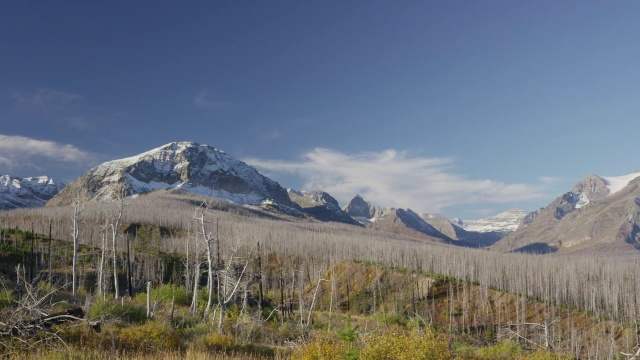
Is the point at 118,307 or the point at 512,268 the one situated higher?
the point at 118,307

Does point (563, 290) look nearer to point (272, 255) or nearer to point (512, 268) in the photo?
point (512, 268)

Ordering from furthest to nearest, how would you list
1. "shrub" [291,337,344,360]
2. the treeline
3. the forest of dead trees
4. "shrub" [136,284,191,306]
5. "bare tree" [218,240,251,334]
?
the treeline → the forest of dead trees → "shrub" [136,284,191,306] → "bare tree" [218,240,251,334] → "shrub" [291,337,344,360]

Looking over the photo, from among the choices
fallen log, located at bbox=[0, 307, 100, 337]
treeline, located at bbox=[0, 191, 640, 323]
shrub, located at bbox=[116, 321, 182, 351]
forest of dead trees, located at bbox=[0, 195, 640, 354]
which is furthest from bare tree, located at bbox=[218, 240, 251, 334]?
treeline, located at bbox=[0, 191, 640, 323]

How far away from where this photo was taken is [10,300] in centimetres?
2038

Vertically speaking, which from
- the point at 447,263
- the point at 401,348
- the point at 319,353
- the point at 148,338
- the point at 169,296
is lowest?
the point at 447,263

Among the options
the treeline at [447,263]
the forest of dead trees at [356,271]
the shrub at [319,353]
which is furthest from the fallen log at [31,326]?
the treeline at [447,263]

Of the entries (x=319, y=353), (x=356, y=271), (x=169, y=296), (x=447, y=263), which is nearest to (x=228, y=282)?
(x=319, y=353)

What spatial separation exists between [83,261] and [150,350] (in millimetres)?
84732

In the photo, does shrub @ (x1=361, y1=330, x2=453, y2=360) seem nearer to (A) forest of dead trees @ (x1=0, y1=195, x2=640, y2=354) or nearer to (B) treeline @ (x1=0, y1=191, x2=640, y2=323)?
(A) forest of dead trees @ (x1=0, y1=195, x2=640, y2=354)

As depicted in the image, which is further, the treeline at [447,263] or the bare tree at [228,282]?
the treeline at [447,263]

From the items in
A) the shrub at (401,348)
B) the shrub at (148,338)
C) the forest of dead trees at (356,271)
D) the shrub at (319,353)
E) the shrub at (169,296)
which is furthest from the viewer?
the forest of dead trees at (356,271)

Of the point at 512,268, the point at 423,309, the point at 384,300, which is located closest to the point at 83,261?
the point at 384,300

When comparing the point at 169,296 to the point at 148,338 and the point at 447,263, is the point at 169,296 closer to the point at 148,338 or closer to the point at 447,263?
the point at 148,338

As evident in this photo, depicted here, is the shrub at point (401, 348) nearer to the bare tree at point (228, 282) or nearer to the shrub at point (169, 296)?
the bare tree at point (228, 282)
